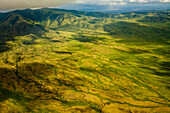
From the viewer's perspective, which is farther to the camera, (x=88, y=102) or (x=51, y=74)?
(x=51, y=74)

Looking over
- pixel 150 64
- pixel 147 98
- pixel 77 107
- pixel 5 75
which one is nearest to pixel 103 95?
pixel 77 107

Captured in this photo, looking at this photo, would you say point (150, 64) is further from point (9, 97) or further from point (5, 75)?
point (5, 75)

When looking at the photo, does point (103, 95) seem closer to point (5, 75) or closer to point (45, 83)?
point (45, 83)

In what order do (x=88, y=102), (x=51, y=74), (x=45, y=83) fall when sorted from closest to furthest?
(x=88, y=102), (x=45, y=83), (x=51, y=74)

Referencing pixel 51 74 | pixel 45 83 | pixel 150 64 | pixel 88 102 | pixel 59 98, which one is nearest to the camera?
pixel 88 102

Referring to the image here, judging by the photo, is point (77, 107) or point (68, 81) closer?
point (77, 107)

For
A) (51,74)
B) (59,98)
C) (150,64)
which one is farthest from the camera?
(150,64)

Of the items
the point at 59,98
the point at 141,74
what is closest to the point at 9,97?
the point at 59,98

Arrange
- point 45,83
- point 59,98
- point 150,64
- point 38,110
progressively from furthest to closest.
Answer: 1. point 150,64
2. point 45,83
3. point 59,98
4. point 38,110

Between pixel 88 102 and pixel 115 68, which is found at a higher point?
pixel 115 68
